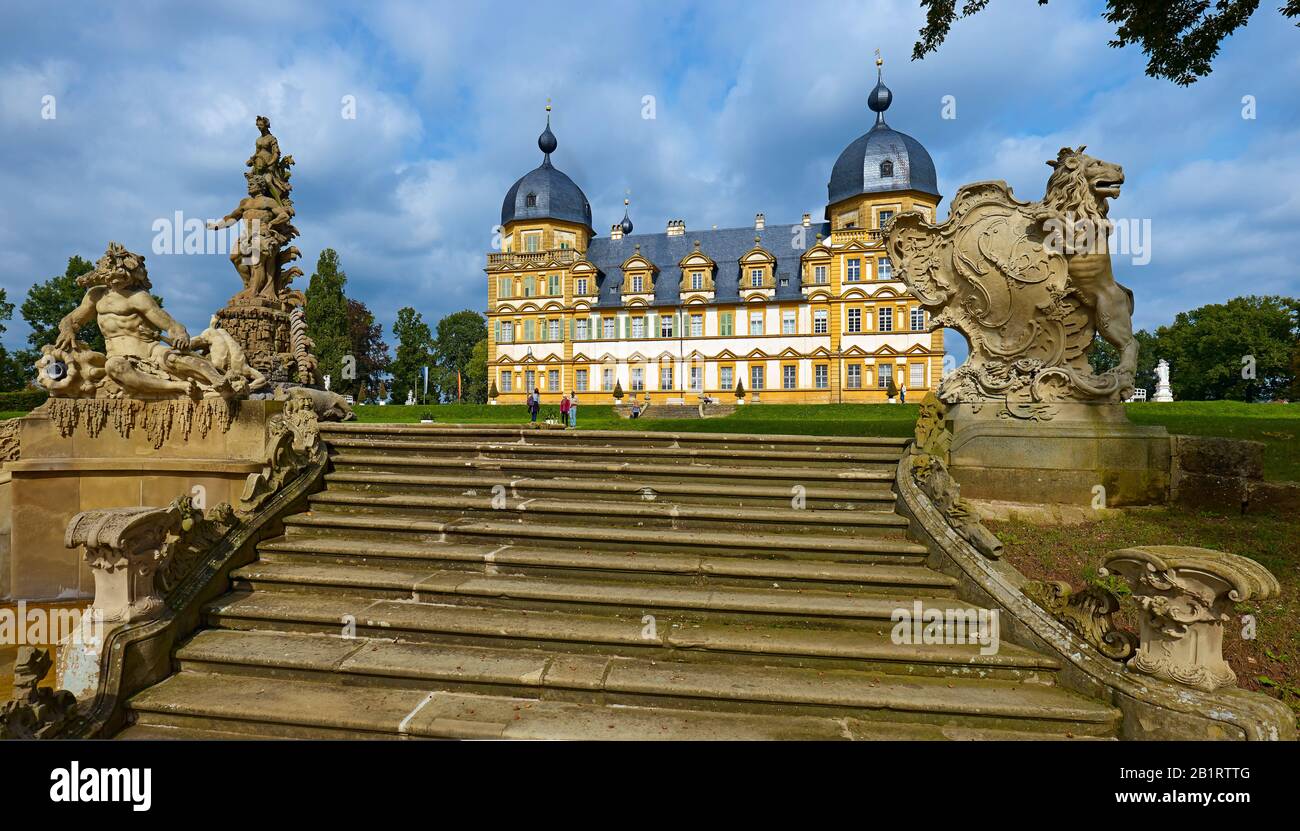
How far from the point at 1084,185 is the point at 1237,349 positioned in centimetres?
7812

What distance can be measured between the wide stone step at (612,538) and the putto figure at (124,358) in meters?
2.33

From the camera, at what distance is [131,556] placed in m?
4.08

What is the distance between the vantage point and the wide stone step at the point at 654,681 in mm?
3566

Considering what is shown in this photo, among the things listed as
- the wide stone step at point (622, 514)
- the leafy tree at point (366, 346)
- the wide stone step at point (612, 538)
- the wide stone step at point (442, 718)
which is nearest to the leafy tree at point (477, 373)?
the leafy tree at point (366, 346)

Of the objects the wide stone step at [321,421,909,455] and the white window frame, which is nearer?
the wide stone step at [321,421,909,455]

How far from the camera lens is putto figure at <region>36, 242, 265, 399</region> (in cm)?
644

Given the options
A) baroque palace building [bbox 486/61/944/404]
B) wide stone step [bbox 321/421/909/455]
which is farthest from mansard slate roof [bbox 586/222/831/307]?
wide stone step [bbox 321/421/909/455]

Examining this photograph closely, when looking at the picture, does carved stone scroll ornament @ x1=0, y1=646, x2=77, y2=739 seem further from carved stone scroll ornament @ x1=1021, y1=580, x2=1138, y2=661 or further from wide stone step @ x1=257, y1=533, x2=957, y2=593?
carved stone scroll ornament @ x1=1021, y1=580, x2=1138, y2=661

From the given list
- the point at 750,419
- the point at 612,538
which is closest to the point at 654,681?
the point at 612,538

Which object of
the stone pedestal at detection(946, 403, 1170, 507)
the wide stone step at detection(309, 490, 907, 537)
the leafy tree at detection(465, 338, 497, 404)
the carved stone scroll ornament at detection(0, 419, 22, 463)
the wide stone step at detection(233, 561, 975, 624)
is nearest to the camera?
the wide stone step at detection(233, 561, 975, 624)

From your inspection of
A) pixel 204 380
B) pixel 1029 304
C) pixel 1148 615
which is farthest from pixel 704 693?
pixel 204 380

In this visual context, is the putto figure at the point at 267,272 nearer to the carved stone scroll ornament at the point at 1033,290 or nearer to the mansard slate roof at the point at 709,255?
the carved stone scroll ornament at the point at 1033,290

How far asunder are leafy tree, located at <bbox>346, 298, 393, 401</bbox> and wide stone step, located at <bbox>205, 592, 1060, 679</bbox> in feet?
203

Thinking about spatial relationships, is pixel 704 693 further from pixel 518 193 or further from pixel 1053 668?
pixel 518 193
